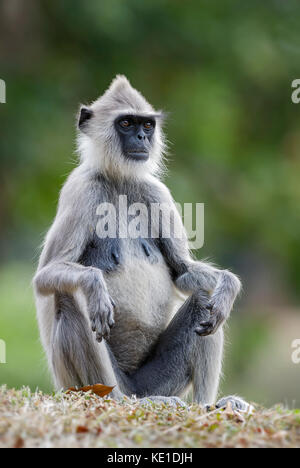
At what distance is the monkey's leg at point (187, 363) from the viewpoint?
735 cm

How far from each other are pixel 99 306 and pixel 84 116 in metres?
2.43

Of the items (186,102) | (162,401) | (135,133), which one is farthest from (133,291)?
(186,102)

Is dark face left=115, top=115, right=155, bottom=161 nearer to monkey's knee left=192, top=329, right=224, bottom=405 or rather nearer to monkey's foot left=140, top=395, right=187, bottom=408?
monkey's knee left=192, top=329, right=224, bottom=405

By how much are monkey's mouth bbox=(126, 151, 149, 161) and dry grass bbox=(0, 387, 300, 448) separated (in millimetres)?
2489

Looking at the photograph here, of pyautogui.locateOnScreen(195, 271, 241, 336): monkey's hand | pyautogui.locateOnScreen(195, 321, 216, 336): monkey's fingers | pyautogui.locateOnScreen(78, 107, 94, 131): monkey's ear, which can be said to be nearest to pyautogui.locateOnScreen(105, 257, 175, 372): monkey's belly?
pyautogui.locateOnScreen(195, 271, 241, 336): monkey's hand

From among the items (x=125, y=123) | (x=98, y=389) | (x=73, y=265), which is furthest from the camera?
(x=125, y=123)

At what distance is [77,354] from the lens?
6.71m

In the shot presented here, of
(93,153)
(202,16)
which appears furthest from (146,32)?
(93,153)

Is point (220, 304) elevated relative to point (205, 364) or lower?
elevated

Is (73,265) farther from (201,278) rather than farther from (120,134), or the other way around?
(120,134)

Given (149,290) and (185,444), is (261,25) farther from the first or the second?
(185,444)

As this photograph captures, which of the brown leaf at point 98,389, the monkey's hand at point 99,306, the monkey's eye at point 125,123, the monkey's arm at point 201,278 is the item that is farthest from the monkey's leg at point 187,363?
the monkey's eye at point 125,123

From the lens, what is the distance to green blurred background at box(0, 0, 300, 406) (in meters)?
19.8
